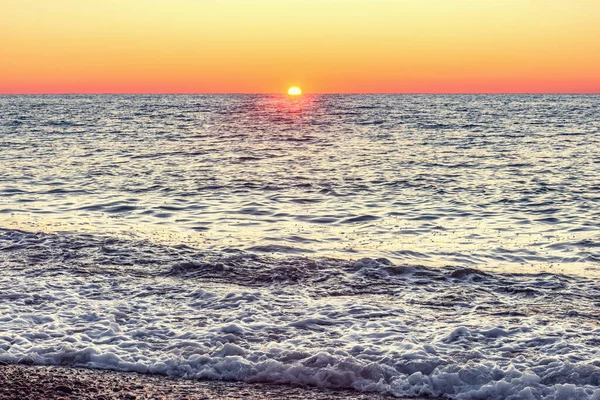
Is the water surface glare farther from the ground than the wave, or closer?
closer

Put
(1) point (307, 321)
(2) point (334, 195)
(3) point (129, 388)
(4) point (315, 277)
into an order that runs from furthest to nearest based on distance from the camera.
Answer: (2) point (334, 195), (4) point (315, 277), (1) point (307, 321), (3) point (129, 388)

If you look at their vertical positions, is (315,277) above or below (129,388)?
below

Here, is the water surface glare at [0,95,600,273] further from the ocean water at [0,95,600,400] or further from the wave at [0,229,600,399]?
the wave at [0,229,600,399]

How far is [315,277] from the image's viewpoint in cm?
1088

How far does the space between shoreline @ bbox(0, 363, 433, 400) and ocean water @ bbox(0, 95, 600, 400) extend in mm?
208

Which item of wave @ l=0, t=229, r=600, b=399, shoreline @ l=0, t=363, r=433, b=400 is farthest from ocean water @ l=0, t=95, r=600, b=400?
shoreline @ l=0, t=363, r=433, b=400

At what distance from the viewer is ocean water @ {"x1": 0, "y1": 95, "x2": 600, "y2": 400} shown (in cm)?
717

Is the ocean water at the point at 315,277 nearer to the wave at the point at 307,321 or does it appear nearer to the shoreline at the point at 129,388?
the wave at the point at 307,321

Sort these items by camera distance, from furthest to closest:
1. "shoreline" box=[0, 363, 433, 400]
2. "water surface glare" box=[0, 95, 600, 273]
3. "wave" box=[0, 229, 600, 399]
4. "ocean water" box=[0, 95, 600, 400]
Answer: "water surface glare" box=[0, 95, 600, 273] → "ocean water" box=[0, 95, 600, 400] → "wave" box=[0, 229, 600, 399] → "shoreline" box=[0, 363, 433, 400]

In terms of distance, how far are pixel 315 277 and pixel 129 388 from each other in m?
4.79

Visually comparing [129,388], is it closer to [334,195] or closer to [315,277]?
[315,277]

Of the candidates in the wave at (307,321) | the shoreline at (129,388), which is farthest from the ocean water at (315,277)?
the shoreline at (129,388)

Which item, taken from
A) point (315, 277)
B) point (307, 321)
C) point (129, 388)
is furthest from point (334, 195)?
point (129, 388)

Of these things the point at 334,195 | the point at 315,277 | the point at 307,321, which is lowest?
the point at 334,195
